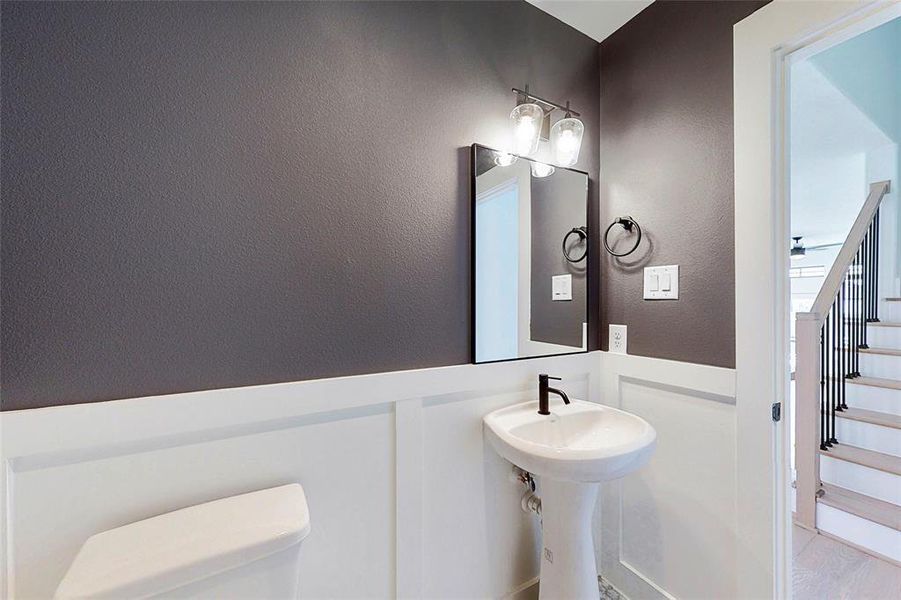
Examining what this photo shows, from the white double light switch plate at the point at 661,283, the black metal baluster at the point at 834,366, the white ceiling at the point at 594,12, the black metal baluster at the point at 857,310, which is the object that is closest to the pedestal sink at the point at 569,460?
the white double light switch plate at the point at 661,283

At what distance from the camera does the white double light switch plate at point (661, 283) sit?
1.37 m

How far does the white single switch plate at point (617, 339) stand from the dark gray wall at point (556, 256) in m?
0.14

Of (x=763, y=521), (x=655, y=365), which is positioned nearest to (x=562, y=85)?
(x=655, y=365)

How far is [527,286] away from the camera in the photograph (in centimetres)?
144

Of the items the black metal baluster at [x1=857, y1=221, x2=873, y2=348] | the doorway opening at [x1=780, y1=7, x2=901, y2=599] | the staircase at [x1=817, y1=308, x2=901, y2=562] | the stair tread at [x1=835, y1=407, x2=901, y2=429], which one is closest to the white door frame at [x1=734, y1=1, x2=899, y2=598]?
the doorway opening at [x1=780, y1=7, x2=901, y2=599]

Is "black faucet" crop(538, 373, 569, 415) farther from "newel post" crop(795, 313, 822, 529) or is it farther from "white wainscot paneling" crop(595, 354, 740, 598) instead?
"newel post" crop(795, 313, 822, 529)

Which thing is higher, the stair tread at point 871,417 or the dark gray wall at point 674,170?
the dark gray wall at point 674,170

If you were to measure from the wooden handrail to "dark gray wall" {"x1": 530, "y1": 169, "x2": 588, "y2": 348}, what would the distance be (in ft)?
5.45

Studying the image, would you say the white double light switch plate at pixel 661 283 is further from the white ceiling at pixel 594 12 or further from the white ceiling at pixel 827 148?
the white ceiling at pixel 827 148

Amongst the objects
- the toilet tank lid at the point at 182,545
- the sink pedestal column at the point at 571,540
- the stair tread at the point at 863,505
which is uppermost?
the toilet tank lid at the point at 182,545

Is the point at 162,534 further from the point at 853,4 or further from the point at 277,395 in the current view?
the point at 853,4

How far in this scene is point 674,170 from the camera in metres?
1.38

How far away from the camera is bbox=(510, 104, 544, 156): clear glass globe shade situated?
4.33ft

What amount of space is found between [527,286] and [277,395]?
94 centimetres
